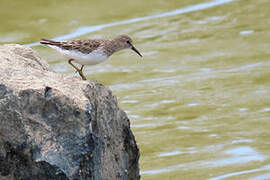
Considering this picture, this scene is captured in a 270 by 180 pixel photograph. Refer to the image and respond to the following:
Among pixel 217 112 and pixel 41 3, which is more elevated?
pixel 41 3

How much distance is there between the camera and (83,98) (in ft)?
23.9

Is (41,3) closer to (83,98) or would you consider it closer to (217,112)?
(217,112)

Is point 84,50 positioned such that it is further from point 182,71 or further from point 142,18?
point 142,18

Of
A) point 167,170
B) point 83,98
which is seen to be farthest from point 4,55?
point 167,170

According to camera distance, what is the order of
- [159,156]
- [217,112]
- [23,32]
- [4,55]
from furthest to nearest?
1. [23,32]
2. [217,112]
3. [159,156]
4. [4,55]

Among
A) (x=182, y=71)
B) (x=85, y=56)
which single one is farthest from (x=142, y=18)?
(x=85, y=56)

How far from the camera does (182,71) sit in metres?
16.9

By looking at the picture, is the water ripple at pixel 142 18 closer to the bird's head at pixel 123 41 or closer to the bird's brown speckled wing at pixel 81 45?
the bird's head at pixel 123 41

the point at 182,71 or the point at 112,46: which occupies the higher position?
the point at 112,46

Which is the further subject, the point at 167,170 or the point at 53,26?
the point at 53,26

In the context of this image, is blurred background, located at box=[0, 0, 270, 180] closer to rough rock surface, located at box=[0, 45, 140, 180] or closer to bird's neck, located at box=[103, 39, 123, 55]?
bird's neck, located at box=[103, 39, 123, 55]

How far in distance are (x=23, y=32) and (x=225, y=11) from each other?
228 inches

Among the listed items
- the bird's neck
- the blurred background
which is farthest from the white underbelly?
the blurred background

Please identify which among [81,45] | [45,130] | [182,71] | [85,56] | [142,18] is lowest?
[182,71]
